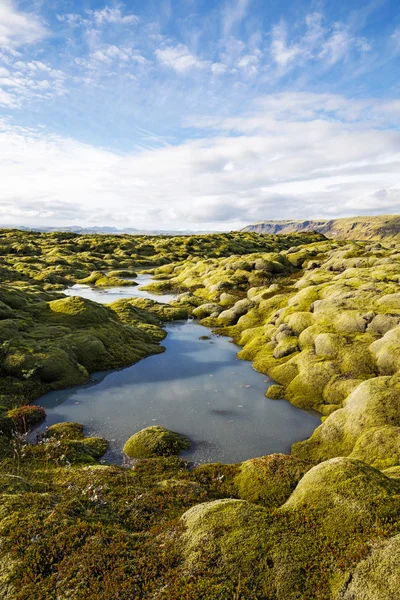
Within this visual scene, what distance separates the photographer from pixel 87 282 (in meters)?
102

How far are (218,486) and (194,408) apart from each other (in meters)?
10.1

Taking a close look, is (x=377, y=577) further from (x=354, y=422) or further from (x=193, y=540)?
(x=354, y=422)

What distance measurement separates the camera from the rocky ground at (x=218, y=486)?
9.64 metres

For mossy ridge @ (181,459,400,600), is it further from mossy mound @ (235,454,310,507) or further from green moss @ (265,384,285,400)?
green moss @ (265,384,285,400)

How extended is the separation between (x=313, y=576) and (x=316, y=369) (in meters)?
22.2

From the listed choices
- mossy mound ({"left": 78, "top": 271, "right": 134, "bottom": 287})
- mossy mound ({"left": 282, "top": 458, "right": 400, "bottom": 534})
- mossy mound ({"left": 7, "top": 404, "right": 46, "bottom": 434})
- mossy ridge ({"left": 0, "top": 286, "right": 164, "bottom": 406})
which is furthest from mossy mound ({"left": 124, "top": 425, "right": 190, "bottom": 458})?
mossy mound ({"left": 78, "top": 271, "right": 134, "bottom": 287})

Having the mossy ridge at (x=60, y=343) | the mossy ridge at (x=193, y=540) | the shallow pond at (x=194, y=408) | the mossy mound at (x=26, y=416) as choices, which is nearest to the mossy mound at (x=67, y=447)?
the shallow pond at (x=194, y=408)

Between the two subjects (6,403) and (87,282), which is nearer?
(6,403)

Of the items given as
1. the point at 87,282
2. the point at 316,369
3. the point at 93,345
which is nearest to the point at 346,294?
the point at 316,369

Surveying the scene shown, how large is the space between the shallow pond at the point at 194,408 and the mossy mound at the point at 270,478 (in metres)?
3.11

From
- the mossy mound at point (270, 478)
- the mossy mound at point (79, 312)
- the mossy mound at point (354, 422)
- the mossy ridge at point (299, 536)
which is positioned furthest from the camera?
the mossy mound at point (79, 312)

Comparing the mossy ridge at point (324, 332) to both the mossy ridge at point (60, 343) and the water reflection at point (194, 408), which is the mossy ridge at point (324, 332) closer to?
the water reflection at point (194, 408)

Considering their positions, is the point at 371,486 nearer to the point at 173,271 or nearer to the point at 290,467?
the point at 290,467

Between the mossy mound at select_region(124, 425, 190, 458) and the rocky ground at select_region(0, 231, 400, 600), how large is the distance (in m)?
0.14
